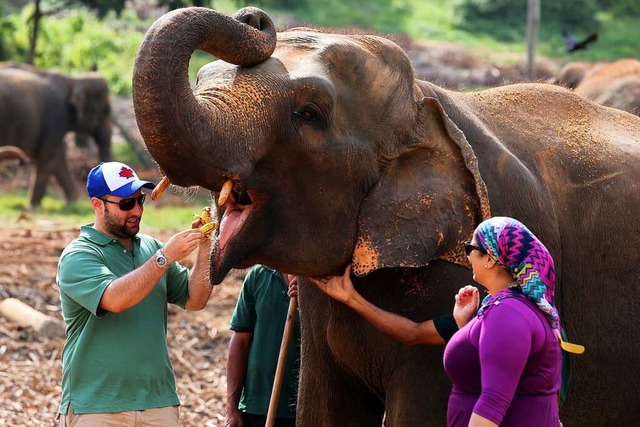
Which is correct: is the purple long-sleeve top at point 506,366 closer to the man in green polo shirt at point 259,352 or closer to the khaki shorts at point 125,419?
the khaki shorts at point 125,419

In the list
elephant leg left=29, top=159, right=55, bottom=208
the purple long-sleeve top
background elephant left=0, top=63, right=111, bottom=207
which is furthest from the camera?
background elephant left=0, top=63, right=111, bottom=207

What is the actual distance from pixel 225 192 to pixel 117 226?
1.10 metres

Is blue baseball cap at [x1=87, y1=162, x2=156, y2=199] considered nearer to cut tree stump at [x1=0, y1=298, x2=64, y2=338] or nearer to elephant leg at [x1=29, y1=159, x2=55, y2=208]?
cut tree stump at [x1=0, y1=298, x2=64, y2=338]

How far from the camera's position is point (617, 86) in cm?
1351

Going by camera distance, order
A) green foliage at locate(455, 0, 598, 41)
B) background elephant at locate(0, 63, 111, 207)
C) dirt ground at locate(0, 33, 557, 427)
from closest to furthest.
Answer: dirt ground at locate(0, 33, 557, 427) → background elephant at locate(0, 63, 111, 207) → green foliage at locate(455, 0, 598, 41)

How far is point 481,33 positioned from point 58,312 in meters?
24.0

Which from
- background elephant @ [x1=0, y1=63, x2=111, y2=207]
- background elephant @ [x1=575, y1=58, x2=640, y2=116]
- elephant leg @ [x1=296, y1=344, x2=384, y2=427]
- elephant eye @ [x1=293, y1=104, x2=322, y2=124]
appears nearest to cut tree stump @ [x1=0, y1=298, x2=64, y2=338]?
elephant leg @ [x1=296, y1=344, x2=384, y2=427]

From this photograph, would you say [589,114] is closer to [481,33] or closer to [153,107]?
[153,107]

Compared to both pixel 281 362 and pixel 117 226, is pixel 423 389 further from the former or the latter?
pixel 117 226

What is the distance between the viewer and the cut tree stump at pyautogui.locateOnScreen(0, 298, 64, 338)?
898 cm

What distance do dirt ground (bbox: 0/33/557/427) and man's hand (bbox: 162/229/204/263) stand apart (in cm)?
110

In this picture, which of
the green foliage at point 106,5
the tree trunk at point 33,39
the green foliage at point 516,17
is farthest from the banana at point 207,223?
the green foliage at point 516,17

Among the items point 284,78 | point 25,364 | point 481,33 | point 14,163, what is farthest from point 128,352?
point 481,33

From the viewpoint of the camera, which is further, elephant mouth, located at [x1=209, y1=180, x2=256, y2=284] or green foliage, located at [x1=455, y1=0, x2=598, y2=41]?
green foliage, located at [x1=455, y1=0, x2=598, y2=41]
